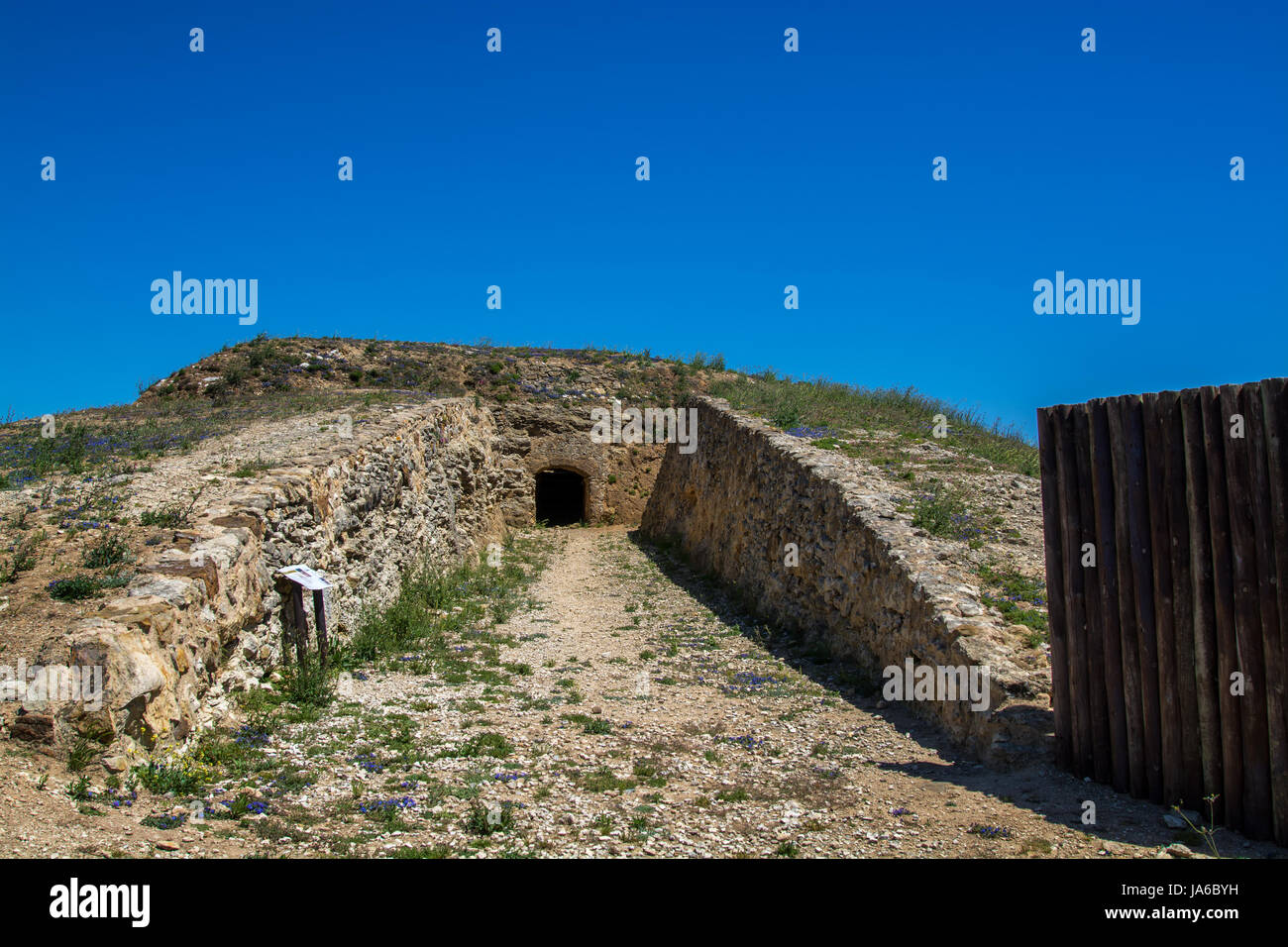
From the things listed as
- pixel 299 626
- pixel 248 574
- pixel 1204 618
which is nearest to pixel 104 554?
pixel 248 574

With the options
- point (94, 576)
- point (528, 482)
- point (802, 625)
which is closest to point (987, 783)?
point (802, 625)

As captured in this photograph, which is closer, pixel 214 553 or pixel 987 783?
pixel 987 783

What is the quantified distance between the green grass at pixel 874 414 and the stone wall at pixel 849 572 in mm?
1369

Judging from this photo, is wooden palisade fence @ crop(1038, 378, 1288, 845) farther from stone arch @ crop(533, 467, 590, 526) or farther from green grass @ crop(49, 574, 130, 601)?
stone arch @ crop(533, 467, 590, 526)

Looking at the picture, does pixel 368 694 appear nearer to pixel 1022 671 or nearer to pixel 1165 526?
pixel 1022 671

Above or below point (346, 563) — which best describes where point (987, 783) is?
below

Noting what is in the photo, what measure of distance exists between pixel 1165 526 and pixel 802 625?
6.88 meters

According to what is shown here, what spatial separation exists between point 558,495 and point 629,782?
886 inches

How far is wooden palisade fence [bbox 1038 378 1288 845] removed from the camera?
16.6ft

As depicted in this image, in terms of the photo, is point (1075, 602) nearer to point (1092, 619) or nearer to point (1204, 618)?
point (1092, 619)

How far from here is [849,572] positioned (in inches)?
436

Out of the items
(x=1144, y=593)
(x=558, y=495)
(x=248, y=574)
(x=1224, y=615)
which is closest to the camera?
(x=1224, y=615)

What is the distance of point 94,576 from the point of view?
7.36 m

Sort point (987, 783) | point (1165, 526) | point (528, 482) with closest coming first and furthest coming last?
point (1165, 526)
point (987, 783)
point (528, 482)
